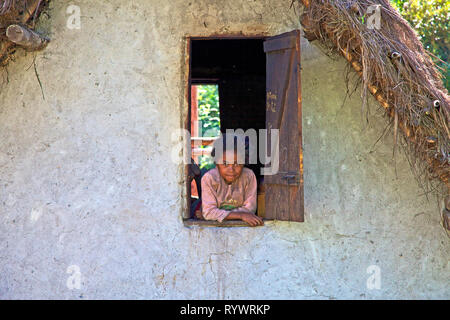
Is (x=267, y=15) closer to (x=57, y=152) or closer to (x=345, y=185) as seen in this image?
(x=345, y=185)

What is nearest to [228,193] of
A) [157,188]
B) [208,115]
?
[157,188]

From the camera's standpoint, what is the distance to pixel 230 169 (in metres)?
4.94

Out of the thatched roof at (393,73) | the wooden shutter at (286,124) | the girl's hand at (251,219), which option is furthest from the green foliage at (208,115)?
the thatched roof at (393,73)

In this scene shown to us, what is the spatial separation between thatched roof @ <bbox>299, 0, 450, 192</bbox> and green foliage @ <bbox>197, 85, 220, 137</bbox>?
369 inches

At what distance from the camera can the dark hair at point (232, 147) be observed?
495 cm

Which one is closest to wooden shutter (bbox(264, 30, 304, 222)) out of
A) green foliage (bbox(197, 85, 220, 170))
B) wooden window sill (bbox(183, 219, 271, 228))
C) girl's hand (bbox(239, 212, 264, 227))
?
girl's hand (bbox(239, 212, 264, 227))

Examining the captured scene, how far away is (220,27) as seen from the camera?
4.86 m

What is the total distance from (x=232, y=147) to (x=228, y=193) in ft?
1.28

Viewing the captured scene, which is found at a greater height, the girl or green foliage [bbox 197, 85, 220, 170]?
green foliage [bbox 197, 85, 220, 170]

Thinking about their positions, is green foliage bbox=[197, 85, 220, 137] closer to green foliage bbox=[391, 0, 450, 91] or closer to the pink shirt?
green foliage bbox=[391, 0, 450, 91]

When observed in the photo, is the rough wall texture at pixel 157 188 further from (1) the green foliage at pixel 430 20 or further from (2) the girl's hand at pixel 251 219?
(1) the green foliage at pixel 430 20

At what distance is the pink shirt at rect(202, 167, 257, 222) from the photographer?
16.1 ft

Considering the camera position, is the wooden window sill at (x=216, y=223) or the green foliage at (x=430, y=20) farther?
the green foliage at (x=430, y=20)

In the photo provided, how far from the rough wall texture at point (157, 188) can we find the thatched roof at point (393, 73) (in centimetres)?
30
